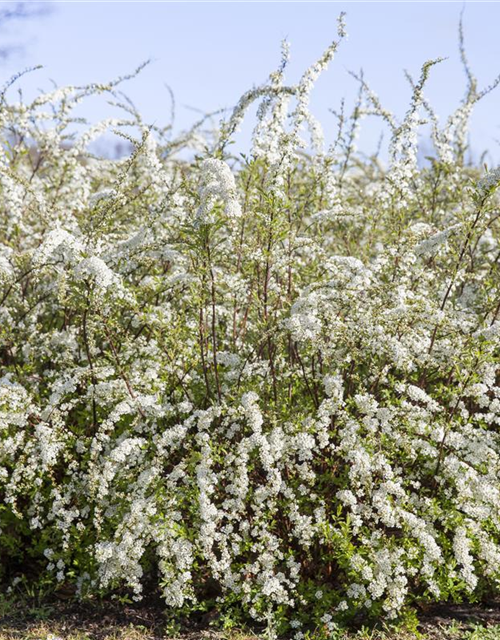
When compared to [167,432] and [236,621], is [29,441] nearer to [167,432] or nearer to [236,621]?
[167,432]

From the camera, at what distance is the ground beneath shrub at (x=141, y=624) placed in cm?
390

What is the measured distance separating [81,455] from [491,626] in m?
2.86

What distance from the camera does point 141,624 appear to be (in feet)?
13.5

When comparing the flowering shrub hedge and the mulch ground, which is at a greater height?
the flowering shrub hedge

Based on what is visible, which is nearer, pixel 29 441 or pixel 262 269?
pixel 29 441

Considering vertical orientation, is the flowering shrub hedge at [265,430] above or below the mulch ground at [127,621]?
above

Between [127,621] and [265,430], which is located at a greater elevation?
[265,430]

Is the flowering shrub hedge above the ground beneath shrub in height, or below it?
above

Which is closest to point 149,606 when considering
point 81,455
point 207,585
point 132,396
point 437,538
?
point 207,585

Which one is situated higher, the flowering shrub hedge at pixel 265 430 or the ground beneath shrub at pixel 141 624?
the flowering shrub hedge at pixel 265 430

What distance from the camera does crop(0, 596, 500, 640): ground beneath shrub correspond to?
3.90 m

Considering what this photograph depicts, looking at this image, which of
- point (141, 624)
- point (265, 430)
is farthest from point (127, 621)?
point (265, 430)

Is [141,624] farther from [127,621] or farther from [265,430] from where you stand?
[265,430]

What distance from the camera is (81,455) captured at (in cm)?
454
